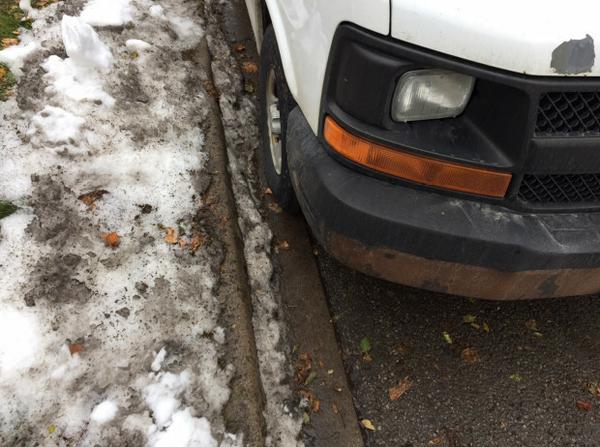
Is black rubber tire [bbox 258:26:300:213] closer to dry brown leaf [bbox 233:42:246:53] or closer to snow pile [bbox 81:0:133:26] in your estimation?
dry brown leaf [bbox 233:42:246:53]

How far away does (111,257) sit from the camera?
99.5 inches

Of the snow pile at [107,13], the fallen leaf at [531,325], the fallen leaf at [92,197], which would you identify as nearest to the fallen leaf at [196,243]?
the fallen leaf at [92,197]

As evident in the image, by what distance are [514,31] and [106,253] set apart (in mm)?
2025

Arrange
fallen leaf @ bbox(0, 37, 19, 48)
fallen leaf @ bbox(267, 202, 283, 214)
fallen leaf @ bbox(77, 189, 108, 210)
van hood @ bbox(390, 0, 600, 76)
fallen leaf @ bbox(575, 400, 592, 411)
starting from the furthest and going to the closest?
1. fallen leaf @ bbox(0, 37, 19, 48)
2. fallen leaf @ bbox(267, 202, 283, 214)
3. fallen leaf @ bbox(77, 189, 108, 210)
4. fallen leaf @ bbox(575, 400, 592, 411)
5. van hood @ bbox(390, 0, 600, 76)

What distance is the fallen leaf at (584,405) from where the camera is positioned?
2240 millimetres

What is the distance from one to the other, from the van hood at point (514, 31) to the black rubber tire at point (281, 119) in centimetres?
84

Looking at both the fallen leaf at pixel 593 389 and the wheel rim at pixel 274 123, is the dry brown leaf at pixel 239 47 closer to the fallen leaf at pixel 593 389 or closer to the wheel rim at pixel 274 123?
the wheel rim at pixel 274 123

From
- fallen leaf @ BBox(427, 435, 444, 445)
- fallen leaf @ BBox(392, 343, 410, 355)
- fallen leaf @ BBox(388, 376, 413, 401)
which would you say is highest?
fallen leaf @ BBox(392, 343, 410, 355)

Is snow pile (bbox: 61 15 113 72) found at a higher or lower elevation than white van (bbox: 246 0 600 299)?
lower

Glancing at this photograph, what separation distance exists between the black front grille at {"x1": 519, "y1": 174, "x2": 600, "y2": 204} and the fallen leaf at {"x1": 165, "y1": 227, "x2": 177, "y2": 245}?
1656 mm

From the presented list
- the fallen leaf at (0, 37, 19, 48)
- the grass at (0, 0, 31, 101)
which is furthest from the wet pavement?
the fallen leaf at (0, 37, 19, 48)

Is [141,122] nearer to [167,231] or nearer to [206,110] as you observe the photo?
[206,110]

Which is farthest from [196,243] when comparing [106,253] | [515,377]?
[515,377]

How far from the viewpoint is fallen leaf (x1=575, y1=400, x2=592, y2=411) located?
2240mm
